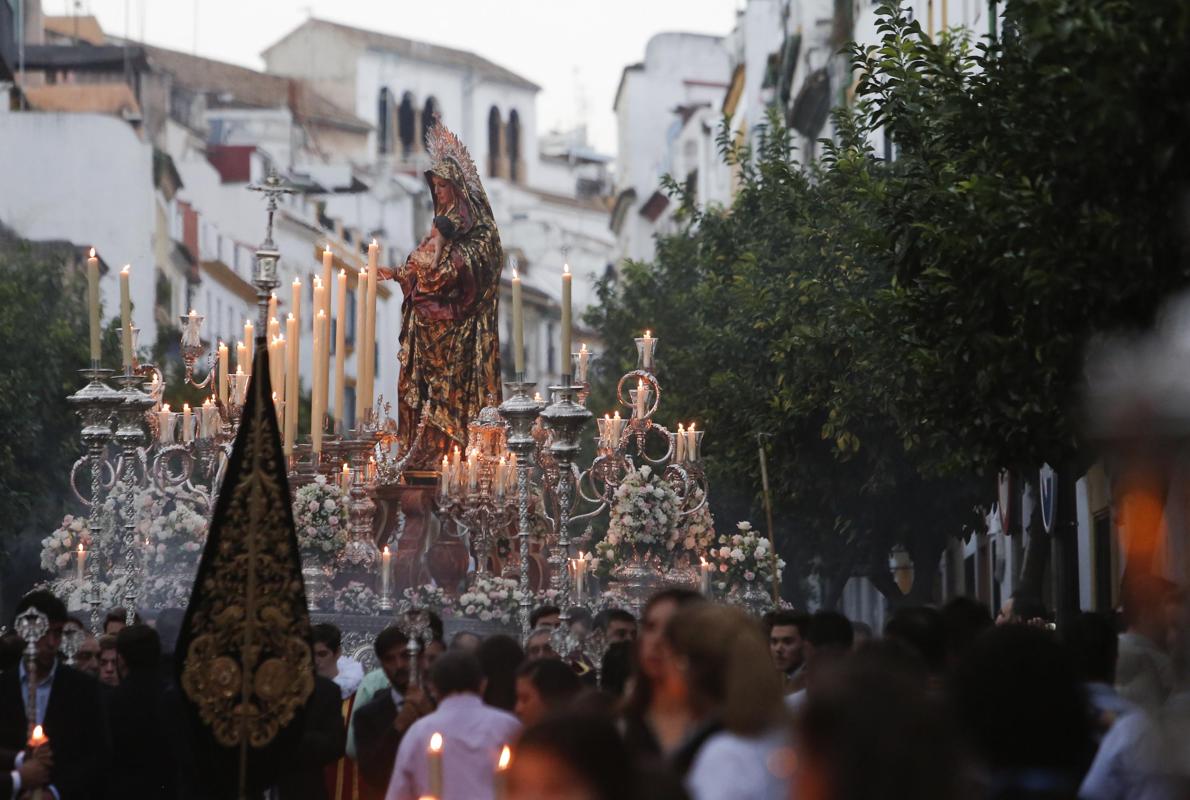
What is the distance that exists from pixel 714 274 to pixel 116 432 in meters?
21.5

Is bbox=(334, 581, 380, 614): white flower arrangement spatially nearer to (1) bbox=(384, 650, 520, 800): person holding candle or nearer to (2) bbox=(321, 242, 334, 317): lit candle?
(2) bbox=(321, 242, 334, 317): lit candle

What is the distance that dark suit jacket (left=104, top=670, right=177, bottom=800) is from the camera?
11633mm

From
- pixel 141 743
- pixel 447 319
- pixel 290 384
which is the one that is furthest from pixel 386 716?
pixel 447 319

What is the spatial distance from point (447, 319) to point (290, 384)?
97.7 inches

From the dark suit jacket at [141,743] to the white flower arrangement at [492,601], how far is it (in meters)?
6.86

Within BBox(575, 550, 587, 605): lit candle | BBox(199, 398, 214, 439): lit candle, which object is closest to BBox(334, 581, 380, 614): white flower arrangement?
BBox(199, 398, 214, 439): lit candle

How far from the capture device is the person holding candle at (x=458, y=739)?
928 centimetres

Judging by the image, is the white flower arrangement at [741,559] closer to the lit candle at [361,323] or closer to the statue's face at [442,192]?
the lit candle at [361,323]

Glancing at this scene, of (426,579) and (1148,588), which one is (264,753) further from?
(426,579)

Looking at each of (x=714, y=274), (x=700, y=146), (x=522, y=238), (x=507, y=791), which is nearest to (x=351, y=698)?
(x=507, y=791)

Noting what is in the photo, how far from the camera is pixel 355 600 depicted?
19328mm

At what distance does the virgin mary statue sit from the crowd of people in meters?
5.78

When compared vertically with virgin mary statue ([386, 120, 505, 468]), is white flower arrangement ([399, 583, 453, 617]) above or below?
below

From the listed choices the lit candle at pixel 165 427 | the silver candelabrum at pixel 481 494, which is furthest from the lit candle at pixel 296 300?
the silver candelabrum at pixel 481 494
